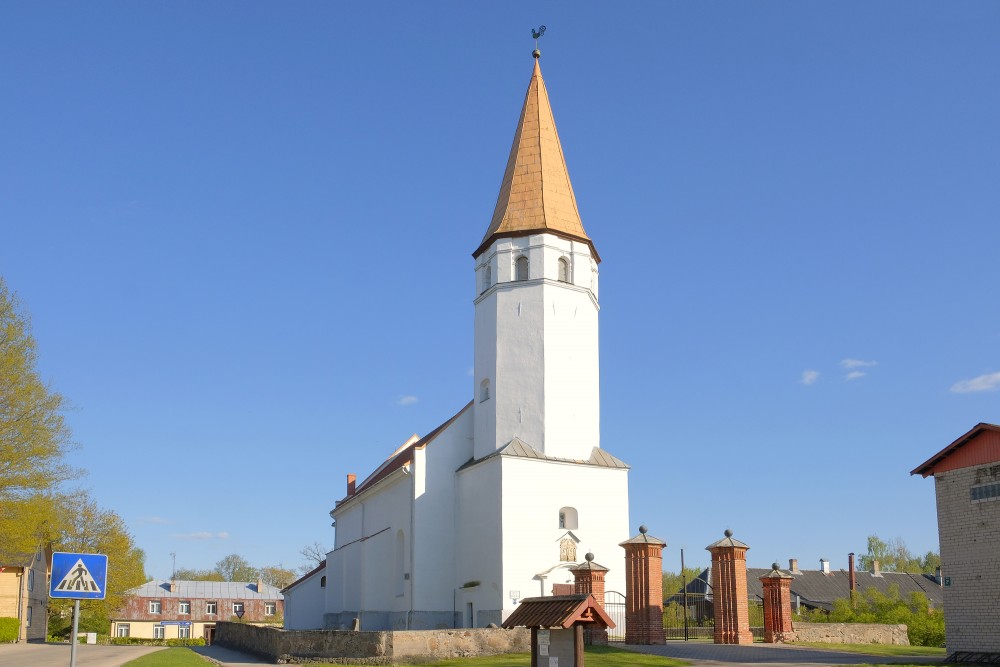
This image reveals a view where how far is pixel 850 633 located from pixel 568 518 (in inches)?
368

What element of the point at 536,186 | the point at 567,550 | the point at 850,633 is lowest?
the point at 850,633

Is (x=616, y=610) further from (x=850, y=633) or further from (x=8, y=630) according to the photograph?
(x=8, y=630)

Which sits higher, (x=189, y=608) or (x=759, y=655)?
(x=759, y=655)

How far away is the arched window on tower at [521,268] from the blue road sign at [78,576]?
23.8 m

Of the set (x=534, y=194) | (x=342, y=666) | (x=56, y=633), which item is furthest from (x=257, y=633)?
(x=56, y=633)

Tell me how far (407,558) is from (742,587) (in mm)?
12840

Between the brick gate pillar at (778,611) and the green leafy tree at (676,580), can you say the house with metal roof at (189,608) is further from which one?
the brick gate pillar at (778,611)

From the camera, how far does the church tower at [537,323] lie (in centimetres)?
3200

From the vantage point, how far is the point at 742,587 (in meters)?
25.0

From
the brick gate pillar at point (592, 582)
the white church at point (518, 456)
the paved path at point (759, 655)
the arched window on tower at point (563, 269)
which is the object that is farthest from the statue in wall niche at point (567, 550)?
the arched window on tower at point (563, 269)

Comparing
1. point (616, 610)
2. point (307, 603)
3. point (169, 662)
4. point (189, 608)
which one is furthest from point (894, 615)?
point (189, 608)

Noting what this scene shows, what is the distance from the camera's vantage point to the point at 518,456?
30531 millimetres

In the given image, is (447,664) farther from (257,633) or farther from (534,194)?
(534,194)

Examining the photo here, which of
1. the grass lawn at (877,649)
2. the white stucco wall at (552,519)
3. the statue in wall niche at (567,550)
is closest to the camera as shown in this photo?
the grass lawn at (877,649)
